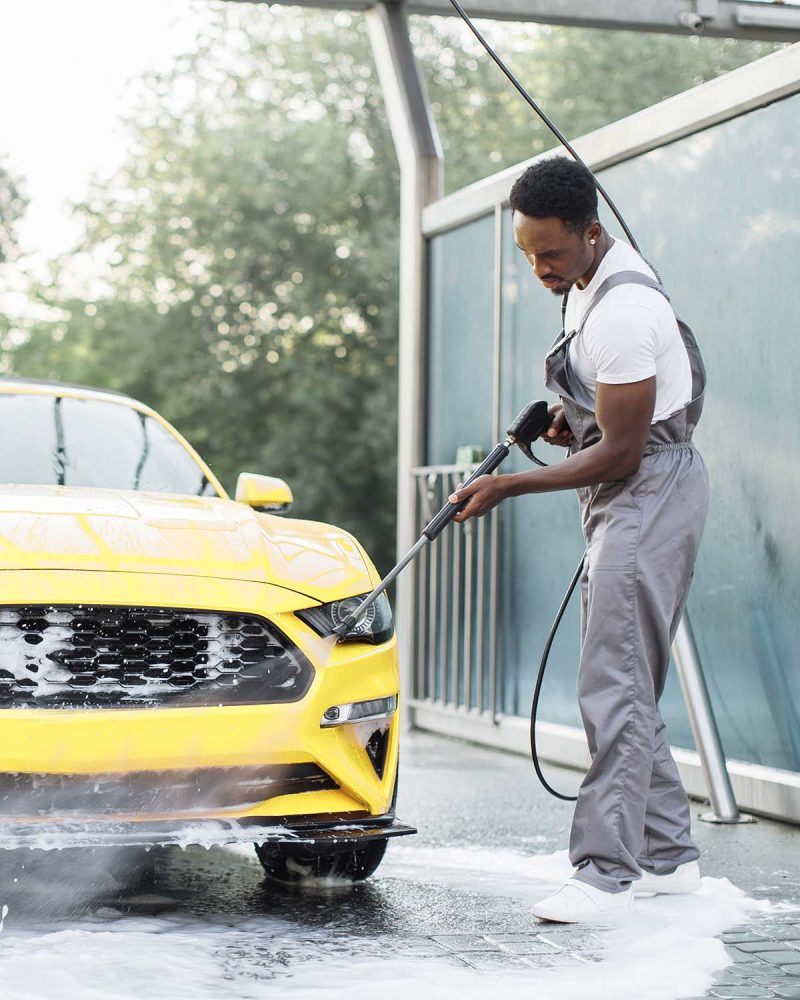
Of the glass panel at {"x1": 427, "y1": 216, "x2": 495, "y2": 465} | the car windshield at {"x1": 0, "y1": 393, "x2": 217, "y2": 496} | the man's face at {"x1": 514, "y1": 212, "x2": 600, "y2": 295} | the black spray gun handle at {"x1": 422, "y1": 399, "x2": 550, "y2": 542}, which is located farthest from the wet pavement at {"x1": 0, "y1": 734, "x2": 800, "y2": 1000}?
the glass panel at {"x1": 427, "y1": 216, "x2": 495, "y2": 465}

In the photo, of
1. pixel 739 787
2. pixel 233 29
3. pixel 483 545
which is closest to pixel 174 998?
pixel 739 787

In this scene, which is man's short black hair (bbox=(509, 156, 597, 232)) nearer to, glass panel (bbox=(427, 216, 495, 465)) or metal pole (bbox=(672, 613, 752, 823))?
metal pole (bbox=(672, 613, 752, 823))

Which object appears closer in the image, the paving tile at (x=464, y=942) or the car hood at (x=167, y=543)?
the paving tile at (x=464, y=942)

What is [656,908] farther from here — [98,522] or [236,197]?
[236,197]

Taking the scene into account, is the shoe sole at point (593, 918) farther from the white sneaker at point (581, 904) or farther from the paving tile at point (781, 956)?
the paving tile at point (781, 956)

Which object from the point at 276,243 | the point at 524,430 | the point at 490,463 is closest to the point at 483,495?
the point at 490,463

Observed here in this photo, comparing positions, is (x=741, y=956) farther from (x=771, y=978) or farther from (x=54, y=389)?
(x=54, y=389)

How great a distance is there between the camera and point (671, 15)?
8398mm

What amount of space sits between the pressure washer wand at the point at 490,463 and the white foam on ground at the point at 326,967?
934mm

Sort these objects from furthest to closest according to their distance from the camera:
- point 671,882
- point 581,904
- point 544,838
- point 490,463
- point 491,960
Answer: point 544,838 < point 490,463 < point 671,882 < point 581,904 < point 491,960

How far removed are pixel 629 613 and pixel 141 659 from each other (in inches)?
51.6

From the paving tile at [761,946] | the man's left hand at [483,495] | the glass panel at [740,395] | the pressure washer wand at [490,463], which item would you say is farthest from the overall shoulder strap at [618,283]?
the glass panel at [740,395]

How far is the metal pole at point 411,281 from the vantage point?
944 cm

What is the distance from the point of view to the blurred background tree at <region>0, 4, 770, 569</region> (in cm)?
3052
